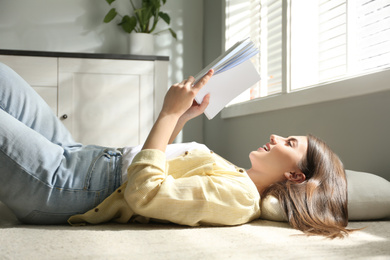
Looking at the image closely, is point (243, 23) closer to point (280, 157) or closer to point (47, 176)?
point (280, 157)

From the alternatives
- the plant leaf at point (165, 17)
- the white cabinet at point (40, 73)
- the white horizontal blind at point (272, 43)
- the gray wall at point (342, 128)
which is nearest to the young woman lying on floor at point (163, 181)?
the gray wall at point (342, 128)

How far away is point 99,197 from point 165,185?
211 mm

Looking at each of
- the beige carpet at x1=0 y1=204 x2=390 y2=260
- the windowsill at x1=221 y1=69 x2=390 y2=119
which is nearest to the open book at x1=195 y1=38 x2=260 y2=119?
the beige carpet at x1=0 y1=204 x2=390 y2=260

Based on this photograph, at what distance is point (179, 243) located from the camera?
0.94 meters

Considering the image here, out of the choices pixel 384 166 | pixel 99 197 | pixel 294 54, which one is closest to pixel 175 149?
pixel 99 197

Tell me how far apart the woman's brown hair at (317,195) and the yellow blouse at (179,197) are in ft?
0.32

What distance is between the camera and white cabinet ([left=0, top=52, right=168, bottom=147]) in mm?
2779

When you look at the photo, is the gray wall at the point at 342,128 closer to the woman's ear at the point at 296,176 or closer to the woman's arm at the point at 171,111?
the woman's ear at the point at 296,176

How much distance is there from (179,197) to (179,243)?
0.18 meters

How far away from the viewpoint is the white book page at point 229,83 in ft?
4.20

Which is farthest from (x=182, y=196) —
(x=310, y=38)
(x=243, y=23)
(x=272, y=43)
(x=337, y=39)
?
(x=243, y=23)

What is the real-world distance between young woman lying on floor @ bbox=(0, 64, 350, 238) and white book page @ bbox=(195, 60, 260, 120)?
9cm

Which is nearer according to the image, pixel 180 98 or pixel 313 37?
pixel 180 98

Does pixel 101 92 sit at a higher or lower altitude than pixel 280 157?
higher
